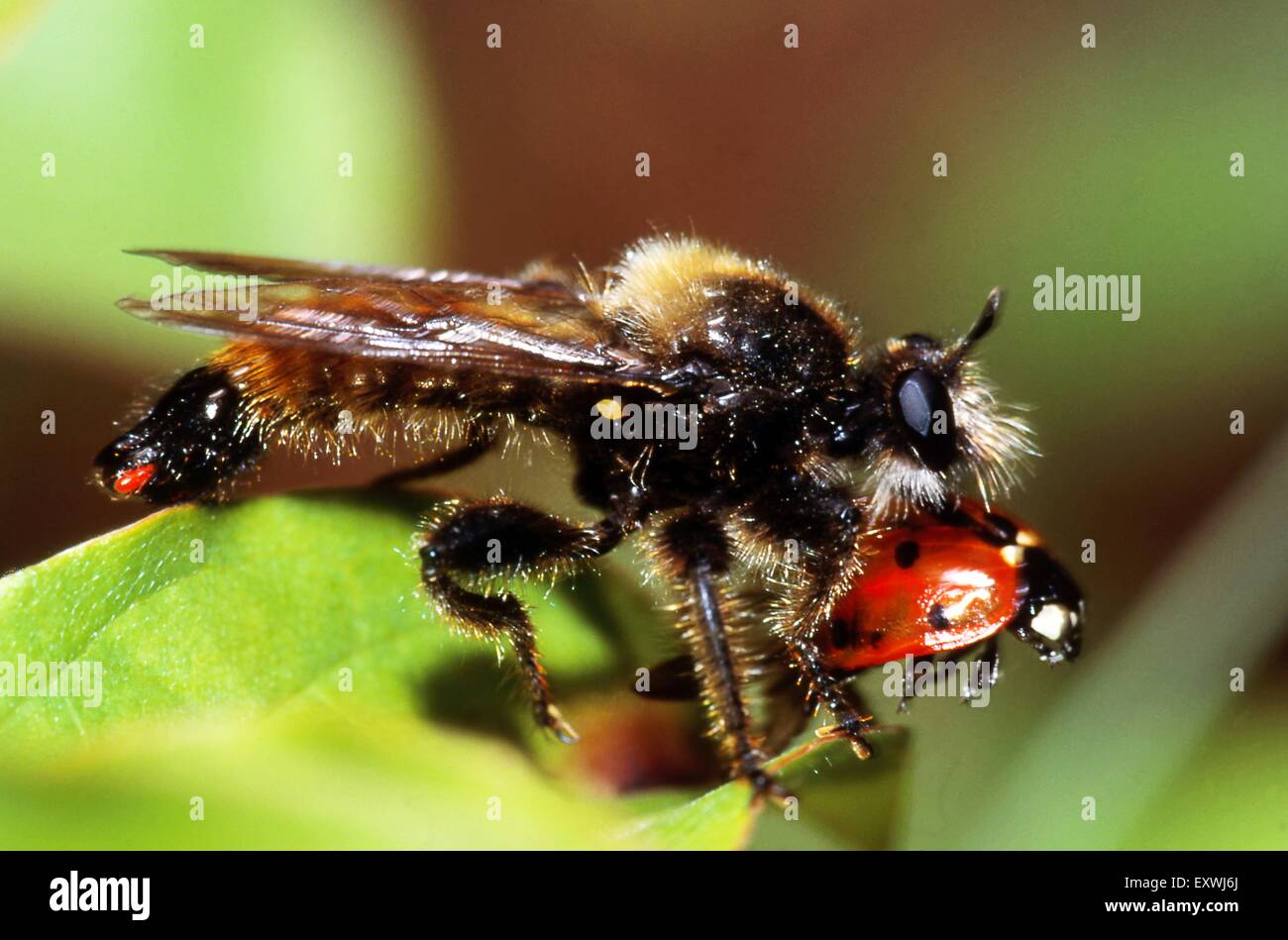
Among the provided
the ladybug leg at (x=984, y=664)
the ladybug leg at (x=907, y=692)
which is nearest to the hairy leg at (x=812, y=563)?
the ladybug leg at (x=907, y=692)

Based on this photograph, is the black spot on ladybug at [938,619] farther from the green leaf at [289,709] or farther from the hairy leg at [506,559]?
the hairy leg at [506,559]

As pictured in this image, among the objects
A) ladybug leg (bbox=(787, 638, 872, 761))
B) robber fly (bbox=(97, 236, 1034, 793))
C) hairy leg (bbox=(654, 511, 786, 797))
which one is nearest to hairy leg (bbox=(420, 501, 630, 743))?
robber fly (bbox=(97, 236, 1034, 793))

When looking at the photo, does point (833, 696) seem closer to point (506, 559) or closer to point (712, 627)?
point (712, 627)

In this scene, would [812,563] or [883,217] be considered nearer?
[812,563]

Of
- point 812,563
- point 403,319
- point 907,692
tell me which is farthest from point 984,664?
point 403,319

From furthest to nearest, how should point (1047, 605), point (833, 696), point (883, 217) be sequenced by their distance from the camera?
point (883, 217), point (1047, 605), point (833, 696)

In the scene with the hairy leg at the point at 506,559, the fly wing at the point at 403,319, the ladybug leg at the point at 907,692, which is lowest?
the ladybug leg at the point at 907,692

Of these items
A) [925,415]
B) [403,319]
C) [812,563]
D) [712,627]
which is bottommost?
[712,627]
